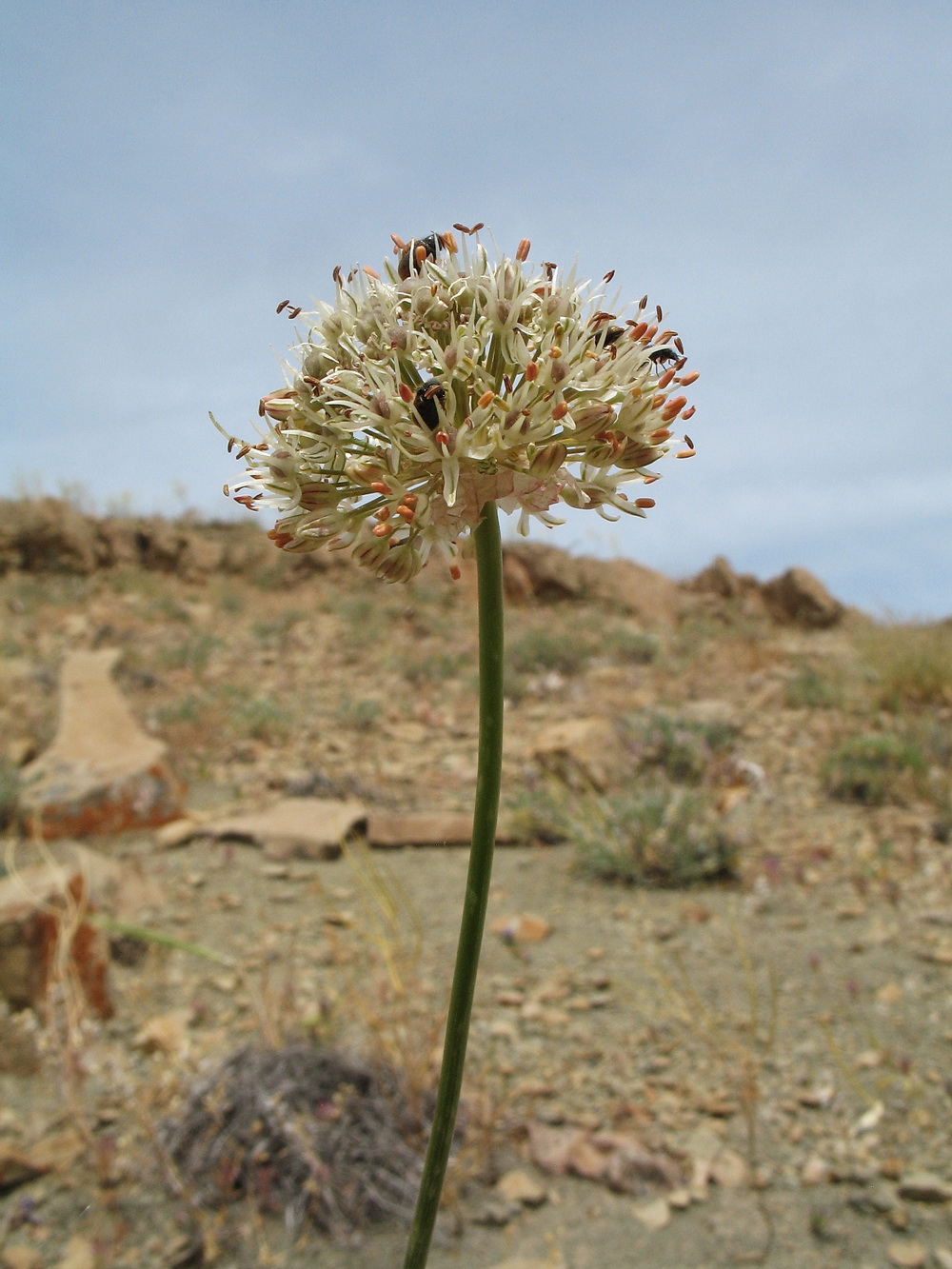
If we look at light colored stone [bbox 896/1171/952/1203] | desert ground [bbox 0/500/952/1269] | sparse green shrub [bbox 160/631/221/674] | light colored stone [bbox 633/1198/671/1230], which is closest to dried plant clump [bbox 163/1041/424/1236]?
desert ground [bbox 0/500/952/1269]

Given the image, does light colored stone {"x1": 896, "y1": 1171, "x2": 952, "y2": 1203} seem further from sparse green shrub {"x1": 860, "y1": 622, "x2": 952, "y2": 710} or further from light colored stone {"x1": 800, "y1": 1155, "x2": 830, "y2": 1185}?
sparse green shrub {"x1": 860, "y1": 622, "x2": 952, "y2": 710}

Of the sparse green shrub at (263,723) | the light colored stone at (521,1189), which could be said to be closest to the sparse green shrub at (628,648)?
the sparse green shrub at (263,723)

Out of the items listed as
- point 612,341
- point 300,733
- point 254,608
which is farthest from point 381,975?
point 254,608

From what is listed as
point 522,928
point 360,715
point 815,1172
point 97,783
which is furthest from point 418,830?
point 815,1172

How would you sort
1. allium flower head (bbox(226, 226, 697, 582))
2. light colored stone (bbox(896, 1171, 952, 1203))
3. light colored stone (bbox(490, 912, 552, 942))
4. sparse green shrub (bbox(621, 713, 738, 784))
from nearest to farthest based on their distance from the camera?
allium flower head (bbox(226, 226, 697, 582)) → light colored stone (bbox(896, 1171, 952, 1203)) → light colored stone (bbox(490, 912, 552, 942)) → sparse green shrub (bbox(621, 713, 738, 784))

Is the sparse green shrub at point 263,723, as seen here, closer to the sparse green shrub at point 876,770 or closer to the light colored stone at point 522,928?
the light colored stone at point 522,928

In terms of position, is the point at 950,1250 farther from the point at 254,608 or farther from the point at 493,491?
the point at 254,608
